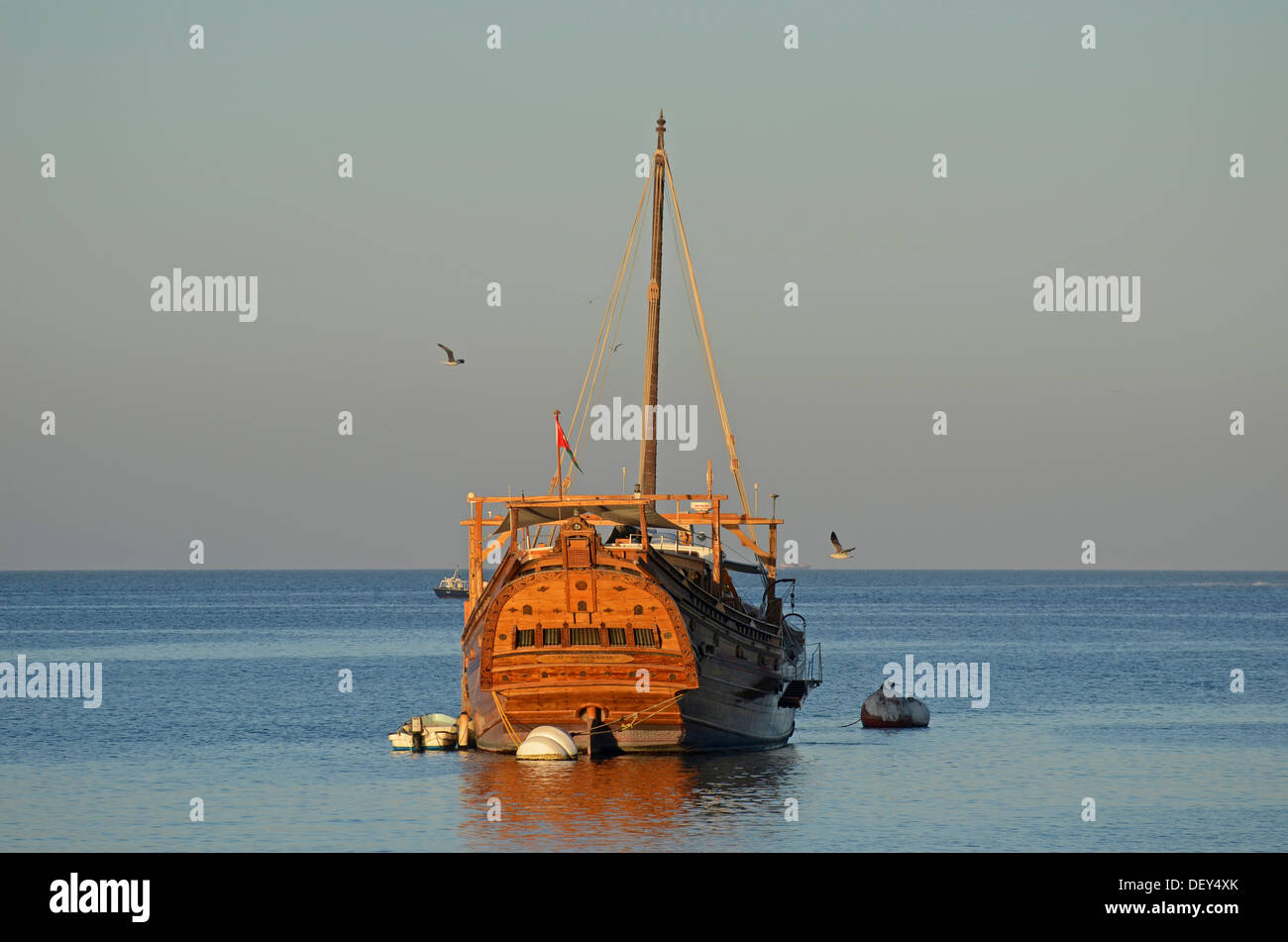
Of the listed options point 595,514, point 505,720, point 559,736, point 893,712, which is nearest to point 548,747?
point 559,736

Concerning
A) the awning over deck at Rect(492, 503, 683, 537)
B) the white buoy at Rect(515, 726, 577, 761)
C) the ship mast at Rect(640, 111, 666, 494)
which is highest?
the ship mast at Rect(640, 111, 666, 494)

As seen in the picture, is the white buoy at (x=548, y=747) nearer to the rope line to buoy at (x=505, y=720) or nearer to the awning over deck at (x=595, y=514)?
the rope line to buoy at (x=505, y=720)

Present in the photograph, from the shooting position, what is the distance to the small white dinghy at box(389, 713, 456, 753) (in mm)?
51281

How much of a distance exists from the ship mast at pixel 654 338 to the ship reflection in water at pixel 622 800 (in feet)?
46.7

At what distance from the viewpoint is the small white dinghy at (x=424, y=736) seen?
2019 inches

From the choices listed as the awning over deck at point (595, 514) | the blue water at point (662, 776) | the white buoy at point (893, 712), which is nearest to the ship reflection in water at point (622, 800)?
the blue water at point (662, 776)

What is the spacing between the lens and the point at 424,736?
5153 centimetres

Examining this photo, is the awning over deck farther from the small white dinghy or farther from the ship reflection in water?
the ship reflection in water

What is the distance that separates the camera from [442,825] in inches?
1425

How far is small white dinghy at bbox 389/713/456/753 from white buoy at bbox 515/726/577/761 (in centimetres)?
582

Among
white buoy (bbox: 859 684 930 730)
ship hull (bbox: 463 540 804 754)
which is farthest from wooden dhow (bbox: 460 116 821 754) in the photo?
white buoy (bbox: 859 684 930 730)

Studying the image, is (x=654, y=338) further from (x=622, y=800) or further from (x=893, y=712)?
(x=622, y=800)
